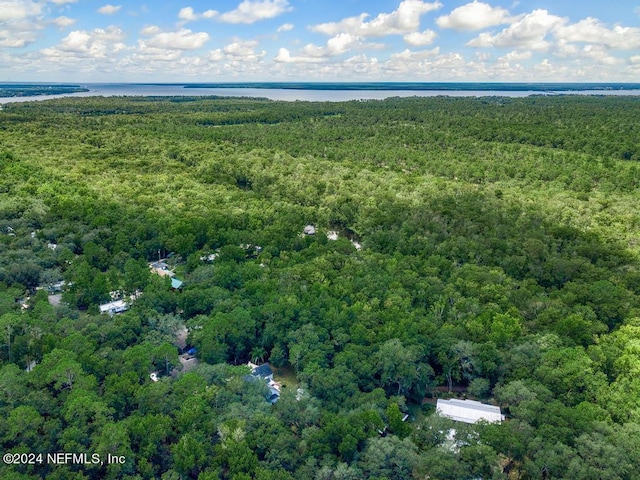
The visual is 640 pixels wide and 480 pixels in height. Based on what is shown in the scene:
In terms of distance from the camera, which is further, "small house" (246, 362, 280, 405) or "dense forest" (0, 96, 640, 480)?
"small house" (246, 362, 280, 405)

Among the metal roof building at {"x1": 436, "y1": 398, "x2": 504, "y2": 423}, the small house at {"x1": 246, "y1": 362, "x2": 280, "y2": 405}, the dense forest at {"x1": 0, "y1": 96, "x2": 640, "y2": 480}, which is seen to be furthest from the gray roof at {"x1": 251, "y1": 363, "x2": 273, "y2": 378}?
the metal roof building at {"x1": 436, "y1": 398, "x2": 504, "y2": 423}

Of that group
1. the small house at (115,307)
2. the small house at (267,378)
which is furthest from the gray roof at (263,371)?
the small house at (115,307)

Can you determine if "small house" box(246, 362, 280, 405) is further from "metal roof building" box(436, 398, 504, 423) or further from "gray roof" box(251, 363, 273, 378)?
"metal roof building" box(436, 398, 504, 423)

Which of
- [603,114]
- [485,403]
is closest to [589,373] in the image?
[485,403]

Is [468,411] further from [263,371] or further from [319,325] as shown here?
[263,371]

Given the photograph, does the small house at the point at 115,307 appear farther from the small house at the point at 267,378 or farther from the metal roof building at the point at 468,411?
the metal roof building at the point at 468,411

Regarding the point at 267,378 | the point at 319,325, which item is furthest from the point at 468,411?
the point at 267,378
